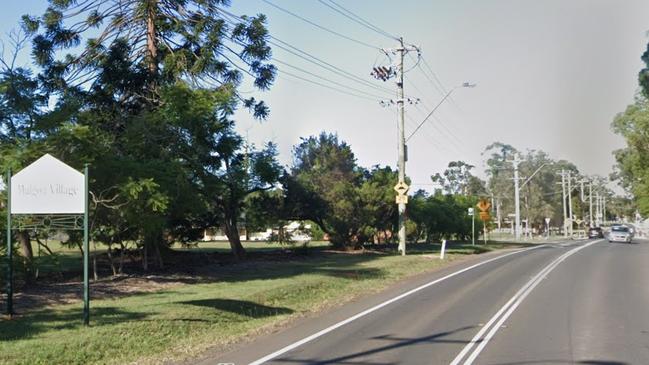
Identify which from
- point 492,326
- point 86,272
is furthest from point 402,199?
point 86,272

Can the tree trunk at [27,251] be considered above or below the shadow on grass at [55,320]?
above

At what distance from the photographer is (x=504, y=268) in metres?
25.0

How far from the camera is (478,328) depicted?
1139 cm

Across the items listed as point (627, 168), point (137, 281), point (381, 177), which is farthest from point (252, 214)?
point (627, 168)

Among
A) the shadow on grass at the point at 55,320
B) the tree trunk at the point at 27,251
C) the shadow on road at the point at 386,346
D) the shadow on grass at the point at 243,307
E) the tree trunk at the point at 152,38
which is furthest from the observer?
the tree trunk at the point at 152,38

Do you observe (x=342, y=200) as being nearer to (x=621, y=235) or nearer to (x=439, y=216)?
(x=439, y=216)

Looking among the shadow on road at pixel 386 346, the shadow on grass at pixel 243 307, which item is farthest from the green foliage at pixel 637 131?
the shadow on road at pixel 386 346

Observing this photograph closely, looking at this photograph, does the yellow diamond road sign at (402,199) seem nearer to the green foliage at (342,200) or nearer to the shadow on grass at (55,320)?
the green foliage at (342,200)

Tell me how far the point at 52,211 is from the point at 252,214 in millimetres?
21595

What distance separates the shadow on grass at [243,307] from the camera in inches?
540

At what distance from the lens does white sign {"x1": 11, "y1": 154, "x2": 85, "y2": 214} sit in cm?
1231

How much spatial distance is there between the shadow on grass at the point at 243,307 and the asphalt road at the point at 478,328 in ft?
4.05

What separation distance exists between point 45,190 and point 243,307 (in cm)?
469

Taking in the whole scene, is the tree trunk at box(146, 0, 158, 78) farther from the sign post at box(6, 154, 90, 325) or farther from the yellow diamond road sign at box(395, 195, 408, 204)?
the yellow diamond road sign at box(395, 195, 408, 204)
